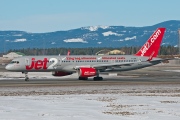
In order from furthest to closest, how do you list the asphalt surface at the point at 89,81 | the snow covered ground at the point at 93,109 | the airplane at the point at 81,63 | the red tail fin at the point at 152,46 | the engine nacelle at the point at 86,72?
1. the red tail fin at the point at 152,46
2. the airplane at the point at 81,63
3. the engine nacelle at the point at 86,72
4. the asphalt surface at the point at 89,81
5. the snow covered ground at the point at 93,109

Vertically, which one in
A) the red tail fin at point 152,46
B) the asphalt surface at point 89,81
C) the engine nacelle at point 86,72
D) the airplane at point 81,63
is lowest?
the asphalt surface at point 89,81

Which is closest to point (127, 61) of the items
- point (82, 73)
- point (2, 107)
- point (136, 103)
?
point (82, 73)

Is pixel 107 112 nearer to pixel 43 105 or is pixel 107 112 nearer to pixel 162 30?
pixel 43 105

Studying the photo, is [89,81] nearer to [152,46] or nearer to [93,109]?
[152,46]

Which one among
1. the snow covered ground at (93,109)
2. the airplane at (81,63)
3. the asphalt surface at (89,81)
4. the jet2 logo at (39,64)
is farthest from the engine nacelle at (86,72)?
the snow covered ground at (93,109)

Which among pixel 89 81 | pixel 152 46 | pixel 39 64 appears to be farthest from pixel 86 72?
pixel 152 46

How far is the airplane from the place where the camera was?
5472cm

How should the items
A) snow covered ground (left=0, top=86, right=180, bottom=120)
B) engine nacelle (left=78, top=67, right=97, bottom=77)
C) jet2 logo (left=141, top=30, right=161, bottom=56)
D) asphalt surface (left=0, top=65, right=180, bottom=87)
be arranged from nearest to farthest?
snow covered ground (left=0, top=86, right=180, bottom=120), asphalt surface (left=0, top=65, right=180, bottom=87), engine nacelle (left=78, top=67, right=97, bottom=77), jet2 logo (left=141, top=30, right=161, bottom=56)

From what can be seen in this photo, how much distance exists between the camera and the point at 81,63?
185ft

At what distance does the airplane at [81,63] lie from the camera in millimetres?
54719

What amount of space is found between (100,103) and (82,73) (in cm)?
2672

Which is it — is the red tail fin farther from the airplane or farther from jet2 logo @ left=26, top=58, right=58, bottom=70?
jet2 logo @ left=26, top=58, right=58, bottom=70

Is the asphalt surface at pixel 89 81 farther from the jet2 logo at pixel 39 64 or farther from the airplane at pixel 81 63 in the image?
the jet2 logo at pixel 39 64

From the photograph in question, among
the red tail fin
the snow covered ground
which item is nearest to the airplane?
the red tail fin
